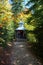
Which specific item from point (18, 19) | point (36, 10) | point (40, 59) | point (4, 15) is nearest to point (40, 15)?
point (36, 10)

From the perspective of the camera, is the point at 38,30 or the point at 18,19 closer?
the point at 38,30

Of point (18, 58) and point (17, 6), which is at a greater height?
point (17, 6)

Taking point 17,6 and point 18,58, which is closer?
point 18,58

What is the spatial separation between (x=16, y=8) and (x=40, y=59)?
101 ft

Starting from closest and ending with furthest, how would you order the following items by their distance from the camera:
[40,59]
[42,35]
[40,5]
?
[40,5] → [40,59] → [42,35]

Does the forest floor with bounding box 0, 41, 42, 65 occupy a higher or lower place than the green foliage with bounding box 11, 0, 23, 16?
lower

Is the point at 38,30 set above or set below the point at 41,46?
above

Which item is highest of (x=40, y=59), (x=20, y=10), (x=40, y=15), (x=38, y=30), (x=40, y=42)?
(x=20, y=10)

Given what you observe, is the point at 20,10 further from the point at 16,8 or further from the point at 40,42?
the point at 40,42

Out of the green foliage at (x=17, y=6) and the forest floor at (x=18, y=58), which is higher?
the green foliage at (x=17, y=6)

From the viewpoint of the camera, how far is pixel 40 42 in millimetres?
17656

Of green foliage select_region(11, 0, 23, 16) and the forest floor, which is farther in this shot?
green foliage select_region(11, 0, 23, 16)

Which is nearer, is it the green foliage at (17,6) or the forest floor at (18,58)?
the forest floor at (18,58)

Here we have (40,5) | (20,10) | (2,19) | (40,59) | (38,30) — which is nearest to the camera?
(2,19)
